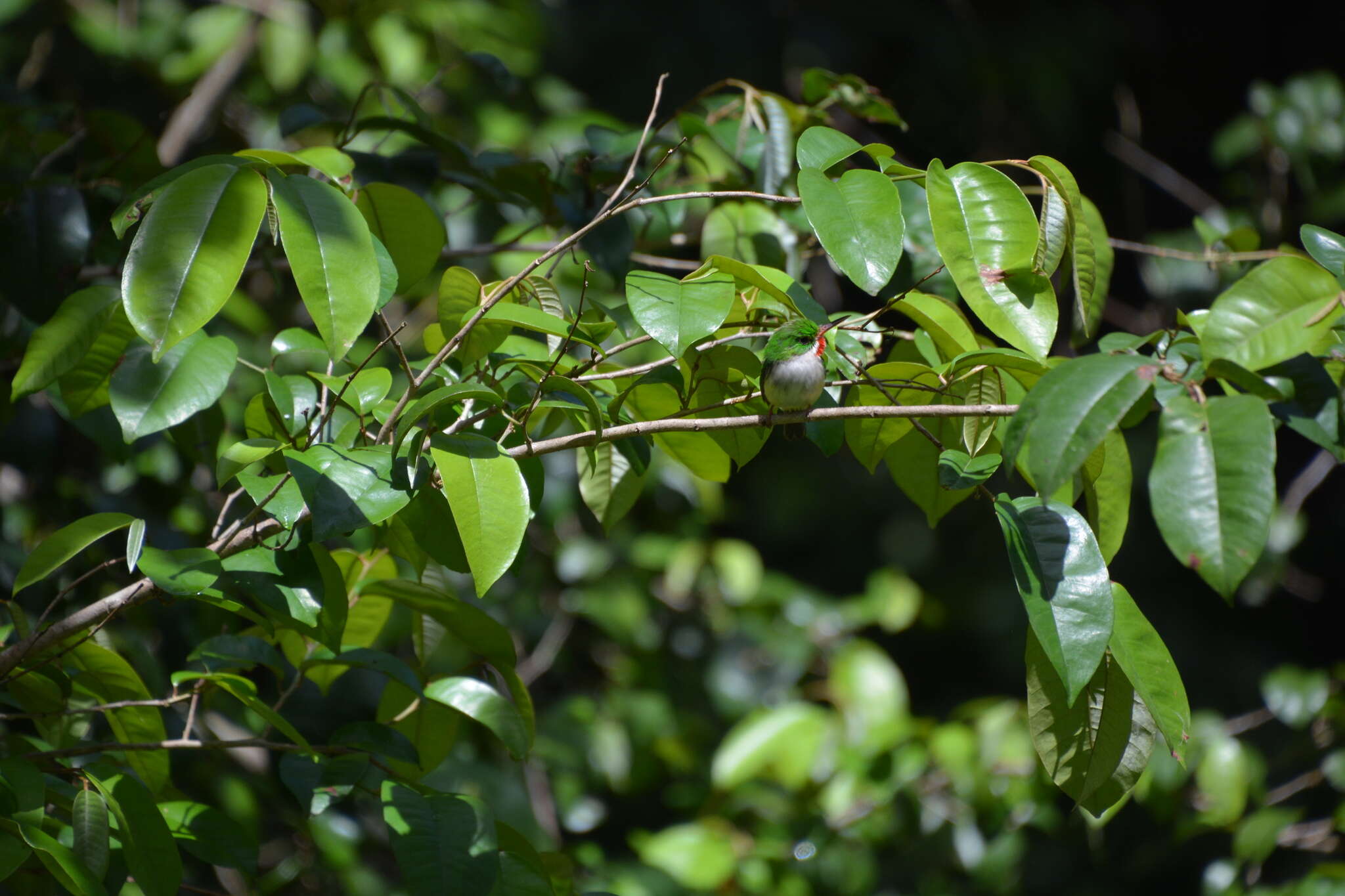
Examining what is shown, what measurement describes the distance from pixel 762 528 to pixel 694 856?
5.08ft

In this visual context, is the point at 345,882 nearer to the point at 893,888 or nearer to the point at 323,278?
the point at 893,888

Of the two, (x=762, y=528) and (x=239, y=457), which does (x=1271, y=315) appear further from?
(x=762, y=528)

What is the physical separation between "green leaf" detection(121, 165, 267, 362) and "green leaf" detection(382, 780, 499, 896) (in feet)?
1.24

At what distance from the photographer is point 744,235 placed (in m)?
1.14

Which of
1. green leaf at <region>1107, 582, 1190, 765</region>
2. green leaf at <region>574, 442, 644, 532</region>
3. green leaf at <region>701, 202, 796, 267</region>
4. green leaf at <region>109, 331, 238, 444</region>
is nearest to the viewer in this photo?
green leaf at <region>1107, 582, 1190, 765</region>

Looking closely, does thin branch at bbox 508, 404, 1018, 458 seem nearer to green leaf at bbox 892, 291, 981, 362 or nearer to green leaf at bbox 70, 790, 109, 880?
green leaf at bbox 892, 291, 981, 362

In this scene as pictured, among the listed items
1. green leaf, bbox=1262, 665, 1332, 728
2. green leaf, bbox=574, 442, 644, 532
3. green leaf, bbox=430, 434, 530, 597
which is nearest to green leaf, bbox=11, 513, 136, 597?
green leaf, bbox=430, 434, 530, 597

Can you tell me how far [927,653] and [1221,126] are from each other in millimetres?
1875

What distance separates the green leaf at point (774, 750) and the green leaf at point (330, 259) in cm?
140

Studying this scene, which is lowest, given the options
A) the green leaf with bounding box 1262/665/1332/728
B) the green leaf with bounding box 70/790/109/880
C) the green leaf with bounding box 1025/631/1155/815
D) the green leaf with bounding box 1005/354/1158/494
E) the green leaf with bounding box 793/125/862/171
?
the green leaf with bounding box 1262/665/1332/728

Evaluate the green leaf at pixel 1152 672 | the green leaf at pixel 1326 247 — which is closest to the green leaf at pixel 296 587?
the green leaf at pixel 1152 672

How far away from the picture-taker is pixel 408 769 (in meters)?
0.92

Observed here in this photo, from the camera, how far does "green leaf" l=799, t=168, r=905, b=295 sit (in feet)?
2.18

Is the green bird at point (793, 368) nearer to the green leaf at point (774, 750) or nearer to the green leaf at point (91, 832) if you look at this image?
the green leaf at point (91, 832)
